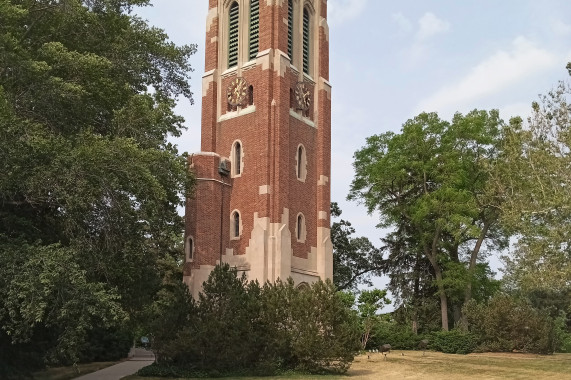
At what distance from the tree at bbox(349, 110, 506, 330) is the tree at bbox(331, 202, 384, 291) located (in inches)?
233

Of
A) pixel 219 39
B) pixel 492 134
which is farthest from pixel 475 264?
pixel 219 39

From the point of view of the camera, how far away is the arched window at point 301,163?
3375 centimetres

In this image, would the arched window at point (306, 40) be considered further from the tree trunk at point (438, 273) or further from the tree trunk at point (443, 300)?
the tree trunk at point (443, 300)

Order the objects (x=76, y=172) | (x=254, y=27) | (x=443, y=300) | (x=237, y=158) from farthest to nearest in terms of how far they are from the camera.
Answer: (x=443, y=300) → (x=254, y=27) → (x=237, y=158) → (x=76, y=172)

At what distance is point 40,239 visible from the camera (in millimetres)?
16016

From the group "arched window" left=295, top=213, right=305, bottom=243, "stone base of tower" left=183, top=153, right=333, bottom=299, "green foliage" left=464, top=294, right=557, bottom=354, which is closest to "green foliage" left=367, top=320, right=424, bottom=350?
"green foliage" left=464, top=294, right=557, bottom=354

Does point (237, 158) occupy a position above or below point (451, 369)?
above

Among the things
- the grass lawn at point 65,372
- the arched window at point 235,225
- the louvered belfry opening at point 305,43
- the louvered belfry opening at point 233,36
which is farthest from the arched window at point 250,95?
the grass lawn at point 65,372

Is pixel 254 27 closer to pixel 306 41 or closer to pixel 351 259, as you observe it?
pixel 306 41

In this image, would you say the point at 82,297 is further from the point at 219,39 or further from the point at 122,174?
the point at 219,39

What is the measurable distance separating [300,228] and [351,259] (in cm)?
1430

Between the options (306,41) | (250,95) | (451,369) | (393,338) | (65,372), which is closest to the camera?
(451,369)

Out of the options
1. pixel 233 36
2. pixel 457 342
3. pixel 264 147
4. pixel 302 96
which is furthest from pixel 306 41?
pixel 457 342

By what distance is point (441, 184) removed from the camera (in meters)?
37.9
